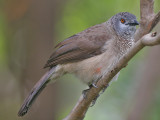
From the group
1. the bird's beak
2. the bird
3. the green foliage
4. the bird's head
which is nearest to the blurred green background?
the green foliage

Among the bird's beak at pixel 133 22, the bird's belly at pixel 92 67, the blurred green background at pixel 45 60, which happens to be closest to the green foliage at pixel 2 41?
the blurred green background at pixel 45 60

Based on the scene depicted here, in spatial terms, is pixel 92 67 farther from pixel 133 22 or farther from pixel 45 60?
pixel 45 60

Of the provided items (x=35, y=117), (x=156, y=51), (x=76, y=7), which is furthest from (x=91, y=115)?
(x=76, y=7)

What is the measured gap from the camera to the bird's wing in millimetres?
5164

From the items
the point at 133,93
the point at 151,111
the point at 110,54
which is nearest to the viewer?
the point at 110,54

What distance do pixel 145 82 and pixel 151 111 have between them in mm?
600

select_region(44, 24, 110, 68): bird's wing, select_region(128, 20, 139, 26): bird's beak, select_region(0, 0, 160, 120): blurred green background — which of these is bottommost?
select_region(0, 0, 160, 120): blurred green background

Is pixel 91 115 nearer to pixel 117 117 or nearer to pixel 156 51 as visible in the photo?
pixel 117 117

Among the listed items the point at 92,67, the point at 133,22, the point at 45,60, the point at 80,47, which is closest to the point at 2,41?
the point at 45,60

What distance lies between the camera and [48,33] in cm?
708

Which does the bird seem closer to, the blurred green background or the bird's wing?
the bird's wing

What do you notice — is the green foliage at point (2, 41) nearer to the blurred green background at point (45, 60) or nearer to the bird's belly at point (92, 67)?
the blurred green background at point (45, 60)

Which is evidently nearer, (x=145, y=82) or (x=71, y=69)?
(x=71, y=69)

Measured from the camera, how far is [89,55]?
5.19 m
